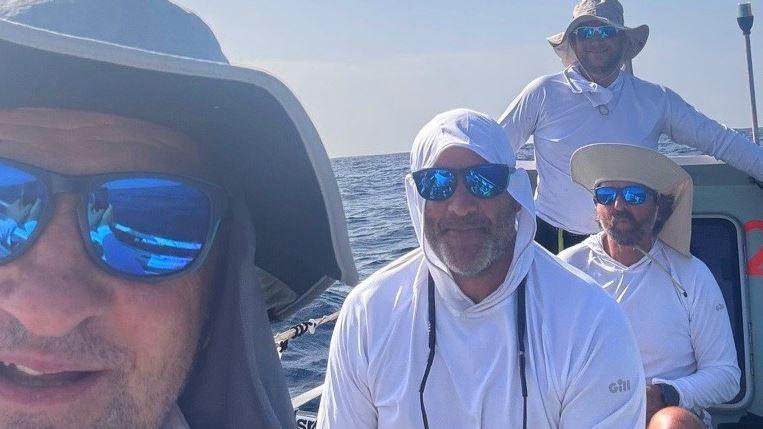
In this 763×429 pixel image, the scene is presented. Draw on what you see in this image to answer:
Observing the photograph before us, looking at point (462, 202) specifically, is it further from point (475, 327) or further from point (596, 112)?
point (596, 112)

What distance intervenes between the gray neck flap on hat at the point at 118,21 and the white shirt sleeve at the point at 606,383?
1638 mm

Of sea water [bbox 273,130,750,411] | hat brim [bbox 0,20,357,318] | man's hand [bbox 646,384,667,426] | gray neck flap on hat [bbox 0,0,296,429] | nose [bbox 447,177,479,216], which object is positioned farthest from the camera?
sea water [bbox 273,130,750,411]

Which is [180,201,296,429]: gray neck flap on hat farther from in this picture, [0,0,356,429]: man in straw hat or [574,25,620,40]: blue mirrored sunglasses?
[574,25,620,40]: blue mirrored sunglasses

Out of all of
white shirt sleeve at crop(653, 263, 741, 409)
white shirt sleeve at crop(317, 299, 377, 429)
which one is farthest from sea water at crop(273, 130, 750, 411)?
white shirt sleeve at crop(653, 263, 741, 409)

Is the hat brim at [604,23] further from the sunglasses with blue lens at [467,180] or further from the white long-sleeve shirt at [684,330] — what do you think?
the sunglasses with blue lens at [467,180]

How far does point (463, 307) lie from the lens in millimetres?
2395

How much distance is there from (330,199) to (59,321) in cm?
38

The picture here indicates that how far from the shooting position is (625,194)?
3.26 metres

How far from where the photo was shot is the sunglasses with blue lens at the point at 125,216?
922 mm

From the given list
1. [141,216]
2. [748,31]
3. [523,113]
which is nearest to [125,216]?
[141,216]

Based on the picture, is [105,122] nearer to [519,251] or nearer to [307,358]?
[519,251]

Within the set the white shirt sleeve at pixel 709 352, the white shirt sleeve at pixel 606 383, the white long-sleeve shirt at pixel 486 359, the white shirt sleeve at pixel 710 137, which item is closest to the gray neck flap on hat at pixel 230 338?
the white long-sleeve shirt at pixel 486 359

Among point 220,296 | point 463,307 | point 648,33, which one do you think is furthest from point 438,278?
point 648,33

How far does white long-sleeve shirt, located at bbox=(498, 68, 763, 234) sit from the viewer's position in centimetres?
352
